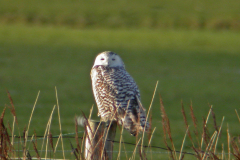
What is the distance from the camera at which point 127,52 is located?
2478 cm

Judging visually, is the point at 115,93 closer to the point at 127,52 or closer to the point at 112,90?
the point at 112,90

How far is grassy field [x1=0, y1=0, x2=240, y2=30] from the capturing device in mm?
32062

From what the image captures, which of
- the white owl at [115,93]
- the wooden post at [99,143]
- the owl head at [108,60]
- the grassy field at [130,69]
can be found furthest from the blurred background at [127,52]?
the wooden post at [99,143]

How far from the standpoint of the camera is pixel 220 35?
30.9m

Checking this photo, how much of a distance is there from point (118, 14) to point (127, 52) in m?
10.6

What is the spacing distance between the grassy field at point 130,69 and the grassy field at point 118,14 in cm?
139

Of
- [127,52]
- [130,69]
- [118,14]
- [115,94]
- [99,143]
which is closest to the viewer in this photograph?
[99,143]

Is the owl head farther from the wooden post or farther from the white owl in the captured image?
the wooden post

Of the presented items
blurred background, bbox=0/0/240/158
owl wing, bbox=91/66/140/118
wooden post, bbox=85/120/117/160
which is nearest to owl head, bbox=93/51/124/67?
owl wing, bbox=91/66/140/118

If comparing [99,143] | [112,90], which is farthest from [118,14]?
[99,143]

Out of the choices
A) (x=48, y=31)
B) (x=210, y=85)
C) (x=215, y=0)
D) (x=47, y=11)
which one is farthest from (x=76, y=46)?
(x=215, y=0)

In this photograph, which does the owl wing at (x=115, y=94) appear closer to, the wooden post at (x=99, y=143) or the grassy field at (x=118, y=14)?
the wooden post at (x=99, y=143)

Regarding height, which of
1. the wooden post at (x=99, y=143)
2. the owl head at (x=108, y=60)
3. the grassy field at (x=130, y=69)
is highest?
the owl head at (x=108, y=60)

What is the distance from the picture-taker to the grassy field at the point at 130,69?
13.0 meters
